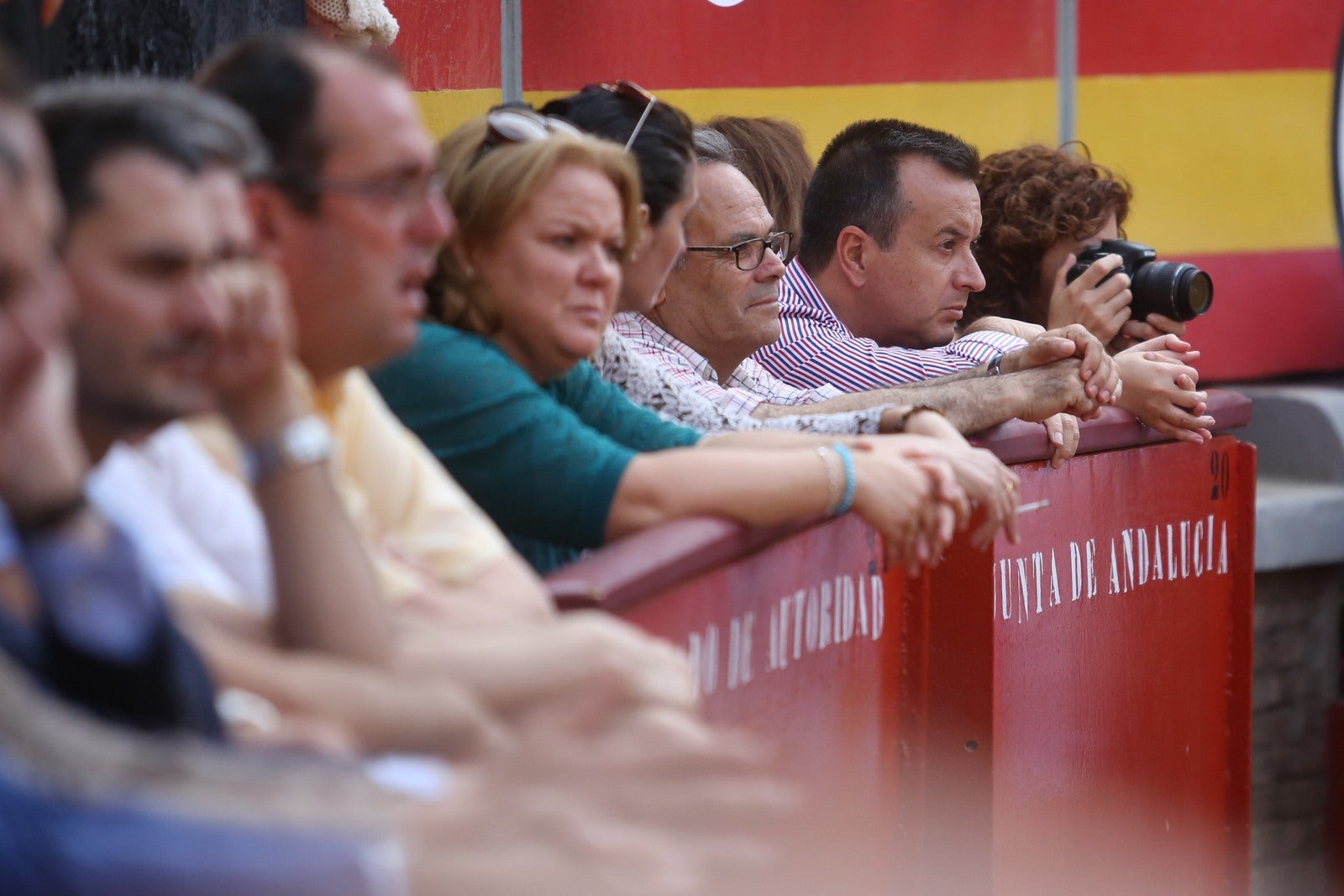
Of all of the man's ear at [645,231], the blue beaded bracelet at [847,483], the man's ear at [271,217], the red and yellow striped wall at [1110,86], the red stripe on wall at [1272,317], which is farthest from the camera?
the red stripe on wall at [1272,317]

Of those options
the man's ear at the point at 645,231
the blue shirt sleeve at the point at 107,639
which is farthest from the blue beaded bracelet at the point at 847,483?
the blue shirt sleeve at the point at 107,639

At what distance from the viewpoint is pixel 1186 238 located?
641 centimetres

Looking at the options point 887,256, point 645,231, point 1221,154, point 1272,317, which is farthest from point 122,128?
point 1272,317

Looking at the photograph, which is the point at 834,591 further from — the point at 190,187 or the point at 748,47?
the point at 748,47

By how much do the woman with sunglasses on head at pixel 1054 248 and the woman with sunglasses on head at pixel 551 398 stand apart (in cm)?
154

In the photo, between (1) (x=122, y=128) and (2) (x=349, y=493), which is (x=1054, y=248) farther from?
(1) (x=122, y=128)

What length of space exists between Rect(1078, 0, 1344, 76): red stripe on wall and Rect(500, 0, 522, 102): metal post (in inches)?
87.5

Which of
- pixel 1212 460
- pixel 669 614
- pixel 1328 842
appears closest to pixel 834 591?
pixel 669 614

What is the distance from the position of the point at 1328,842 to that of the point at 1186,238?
205cm

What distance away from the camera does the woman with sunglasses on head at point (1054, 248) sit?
14.2ft

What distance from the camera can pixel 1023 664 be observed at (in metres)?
3.45

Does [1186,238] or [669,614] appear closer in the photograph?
[669,614]

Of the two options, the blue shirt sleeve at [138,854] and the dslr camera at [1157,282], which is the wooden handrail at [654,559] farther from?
the dslr camera at [1157,282]

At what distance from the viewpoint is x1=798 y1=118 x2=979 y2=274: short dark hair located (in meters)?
4.44
